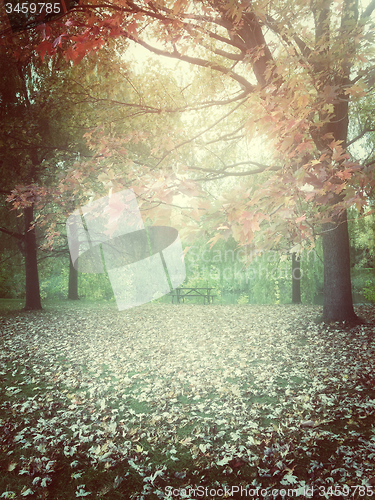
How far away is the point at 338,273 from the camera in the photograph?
7.42 metres

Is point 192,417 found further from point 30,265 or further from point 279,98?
point 30,265

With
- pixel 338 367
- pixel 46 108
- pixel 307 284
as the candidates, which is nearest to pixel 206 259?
pixel 307 284

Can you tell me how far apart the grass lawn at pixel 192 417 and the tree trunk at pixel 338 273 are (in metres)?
0.49

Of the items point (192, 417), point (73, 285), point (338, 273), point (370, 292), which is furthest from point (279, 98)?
point (73, 285)

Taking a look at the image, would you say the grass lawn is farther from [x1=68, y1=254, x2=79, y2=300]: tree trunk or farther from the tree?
[x1=68, y1=254, x2=79, y2=300]: tree trunk

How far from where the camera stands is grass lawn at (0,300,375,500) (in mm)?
2682

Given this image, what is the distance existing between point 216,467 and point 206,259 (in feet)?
53.0

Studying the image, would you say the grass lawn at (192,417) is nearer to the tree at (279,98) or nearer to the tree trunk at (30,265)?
the tree at (279,98)

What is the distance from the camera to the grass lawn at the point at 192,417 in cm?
268

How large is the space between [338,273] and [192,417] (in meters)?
5.33

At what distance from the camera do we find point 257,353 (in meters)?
6.29

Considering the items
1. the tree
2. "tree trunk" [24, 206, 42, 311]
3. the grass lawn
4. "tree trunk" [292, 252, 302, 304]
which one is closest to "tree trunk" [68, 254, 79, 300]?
"tree trunk" [24, 206, 42, 311]

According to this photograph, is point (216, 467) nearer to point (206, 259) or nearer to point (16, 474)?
point (16, 474)

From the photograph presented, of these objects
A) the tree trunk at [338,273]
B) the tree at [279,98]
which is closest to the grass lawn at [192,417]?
the tree trunk at [338,273]
